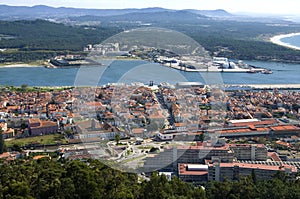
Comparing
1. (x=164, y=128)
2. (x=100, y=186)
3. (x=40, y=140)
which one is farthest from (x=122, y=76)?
(x=100, y=186)

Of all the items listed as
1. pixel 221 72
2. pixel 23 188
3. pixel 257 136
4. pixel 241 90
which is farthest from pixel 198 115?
pixel 221 72

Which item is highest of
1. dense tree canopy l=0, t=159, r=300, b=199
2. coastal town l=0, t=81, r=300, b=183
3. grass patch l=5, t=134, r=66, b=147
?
dense tree canopy l=0, t=159, r=300, b=199

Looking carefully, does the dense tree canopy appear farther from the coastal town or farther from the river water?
the river water

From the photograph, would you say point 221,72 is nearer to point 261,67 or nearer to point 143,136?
point 261,67

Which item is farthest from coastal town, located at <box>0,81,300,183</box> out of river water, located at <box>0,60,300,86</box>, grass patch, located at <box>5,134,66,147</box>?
river water, located at <box>0,60,300,86</box>

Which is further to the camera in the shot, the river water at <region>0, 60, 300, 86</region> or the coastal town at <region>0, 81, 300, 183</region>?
the river water at <region>0, 60, 300, 86</region>
